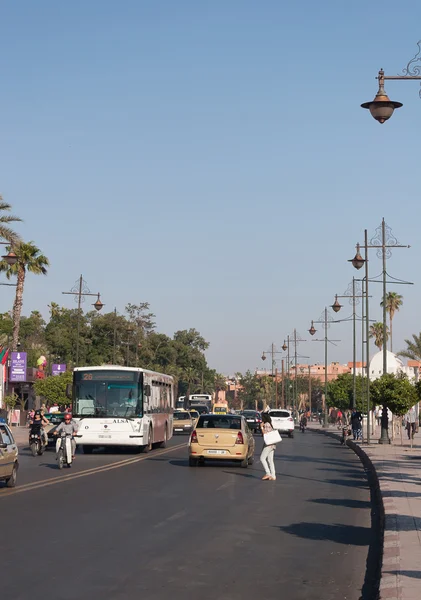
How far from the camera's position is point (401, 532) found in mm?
12805

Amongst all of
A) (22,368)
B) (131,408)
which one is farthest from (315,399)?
(131,408)

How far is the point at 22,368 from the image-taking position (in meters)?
68.4

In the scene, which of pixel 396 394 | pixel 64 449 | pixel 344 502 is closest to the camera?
pixel 344 502

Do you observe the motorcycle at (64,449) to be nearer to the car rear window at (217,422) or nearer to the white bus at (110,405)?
the car rear window at (217,422)

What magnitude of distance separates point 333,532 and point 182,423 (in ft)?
163

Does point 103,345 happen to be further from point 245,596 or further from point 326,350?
point 245,596

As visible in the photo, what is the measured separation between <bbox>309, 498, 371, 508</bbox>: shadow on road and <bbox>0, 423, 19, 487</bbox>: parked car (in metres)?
6.17

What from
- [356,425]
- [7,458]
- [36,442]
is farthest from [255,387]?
[7,458]

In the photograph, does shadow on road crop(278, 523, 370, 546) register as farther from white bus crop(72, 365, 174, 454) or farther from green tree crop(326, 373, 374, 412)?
green tree crop(326, 373, 374, 412)

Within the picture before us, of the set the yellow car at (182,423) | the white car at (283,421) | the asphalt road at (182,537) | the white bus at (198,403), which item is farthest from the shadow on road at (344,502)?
the white bus at (198,403)

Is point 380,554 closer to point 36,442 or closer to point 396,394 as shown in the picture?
point 36,442

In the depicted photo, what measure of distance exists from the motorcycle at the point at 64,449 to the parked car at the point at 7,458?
6561mm

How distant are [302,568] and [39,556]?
2.99 meters

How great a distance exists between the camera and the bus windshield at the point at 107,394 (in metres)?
35.4
